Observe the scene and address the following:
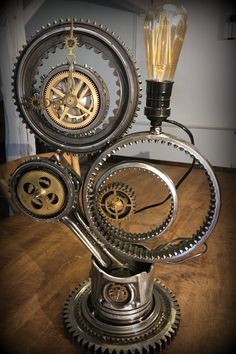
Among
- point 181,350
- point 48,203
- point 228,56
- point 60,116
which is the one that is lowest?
point 181,350

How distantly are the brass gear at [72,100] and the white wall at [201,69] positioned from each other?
6.70 ft

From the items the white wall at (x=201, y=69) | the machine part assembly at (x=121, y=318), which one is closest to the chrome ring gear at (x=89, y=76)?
the machine part assembly at (x=121, y=318)

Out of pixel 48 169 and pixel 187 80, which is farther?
pixel 187 80

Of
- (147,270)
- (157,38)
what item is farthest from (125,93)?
(147,270)

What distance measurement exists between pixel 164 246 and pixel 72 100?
0.36 m

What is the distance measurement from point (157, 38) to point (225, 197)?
112cm

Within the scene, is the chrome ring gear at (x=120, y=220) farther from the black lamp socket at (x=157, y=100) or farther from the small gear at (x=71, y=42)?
the small gear at (x=71, y=42)

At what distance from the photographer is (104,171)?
2.17 ft

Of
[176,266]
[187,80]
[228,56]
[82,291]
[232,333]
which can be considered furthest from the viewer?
[187,80]

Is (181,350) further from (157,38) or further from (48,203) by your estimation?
(157,38)

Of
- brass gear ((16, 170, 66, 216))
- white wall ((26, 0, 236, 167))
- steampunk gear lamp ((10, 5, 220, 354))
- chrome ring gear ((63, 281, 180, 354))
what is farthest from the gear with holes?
white wall ((26, 0, 236, 167))

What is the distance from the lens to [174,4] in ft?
1.96

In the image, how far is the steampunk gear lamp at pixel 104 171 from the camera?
59cm

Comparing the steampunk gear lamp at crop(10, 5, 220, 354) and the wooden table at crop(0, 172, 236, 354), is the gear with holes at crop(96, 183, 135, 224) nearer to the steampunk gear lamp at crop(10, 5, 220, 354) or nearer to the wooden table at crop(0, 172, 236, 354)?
the steampunk gear lamp at crop(10, 5, 220, 354)
